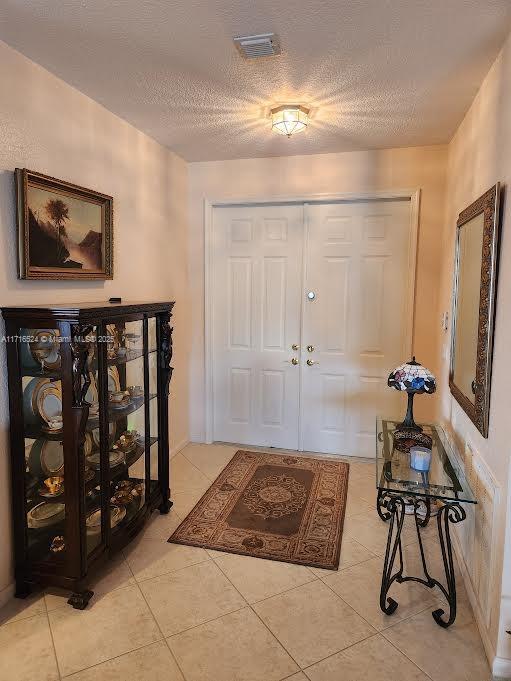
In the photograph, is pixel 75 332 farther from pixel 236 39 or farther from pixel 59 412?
pixel 236 39

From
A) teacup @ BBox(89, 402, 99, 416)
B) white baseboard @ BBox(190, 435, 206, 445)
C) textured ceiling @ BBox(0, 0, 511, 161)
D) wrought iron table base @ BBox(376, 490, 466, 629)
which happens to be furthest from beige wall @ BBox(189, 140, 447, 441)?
teacup @ BBox(89, 402, 99, 416)

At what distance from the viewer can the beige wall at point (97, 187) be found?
2020 mm

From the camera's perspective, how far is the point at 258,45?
76.2 inches

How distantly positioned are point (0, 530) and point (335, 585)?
1635 mm

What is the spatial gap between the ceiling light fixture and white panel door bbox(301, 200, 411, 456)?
3.48ft

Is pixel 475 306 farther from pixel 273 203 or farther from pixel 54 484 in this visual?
pixel 54 484

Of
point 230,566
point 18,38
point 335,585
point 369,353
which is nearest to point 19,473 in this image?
point 230,566

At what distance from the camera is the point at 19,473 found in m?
2.08

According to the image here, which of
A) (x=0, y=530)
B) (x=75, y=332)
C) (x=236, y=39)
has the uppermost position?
(x=236, y=39)

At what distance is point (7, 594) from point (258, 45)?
2764 millimetres

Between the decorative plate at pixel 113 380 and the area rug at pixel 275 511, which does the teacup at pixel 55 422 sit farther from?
the area rug at pixel 275 511

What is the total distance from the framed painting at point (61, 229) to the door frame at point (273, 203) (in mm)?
1295

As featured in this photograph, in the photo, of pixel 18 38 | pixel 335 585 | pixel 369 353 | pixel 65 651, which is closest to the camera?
pixel 65 651

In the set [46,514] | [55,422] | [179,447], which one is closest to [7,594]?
[46,514]
